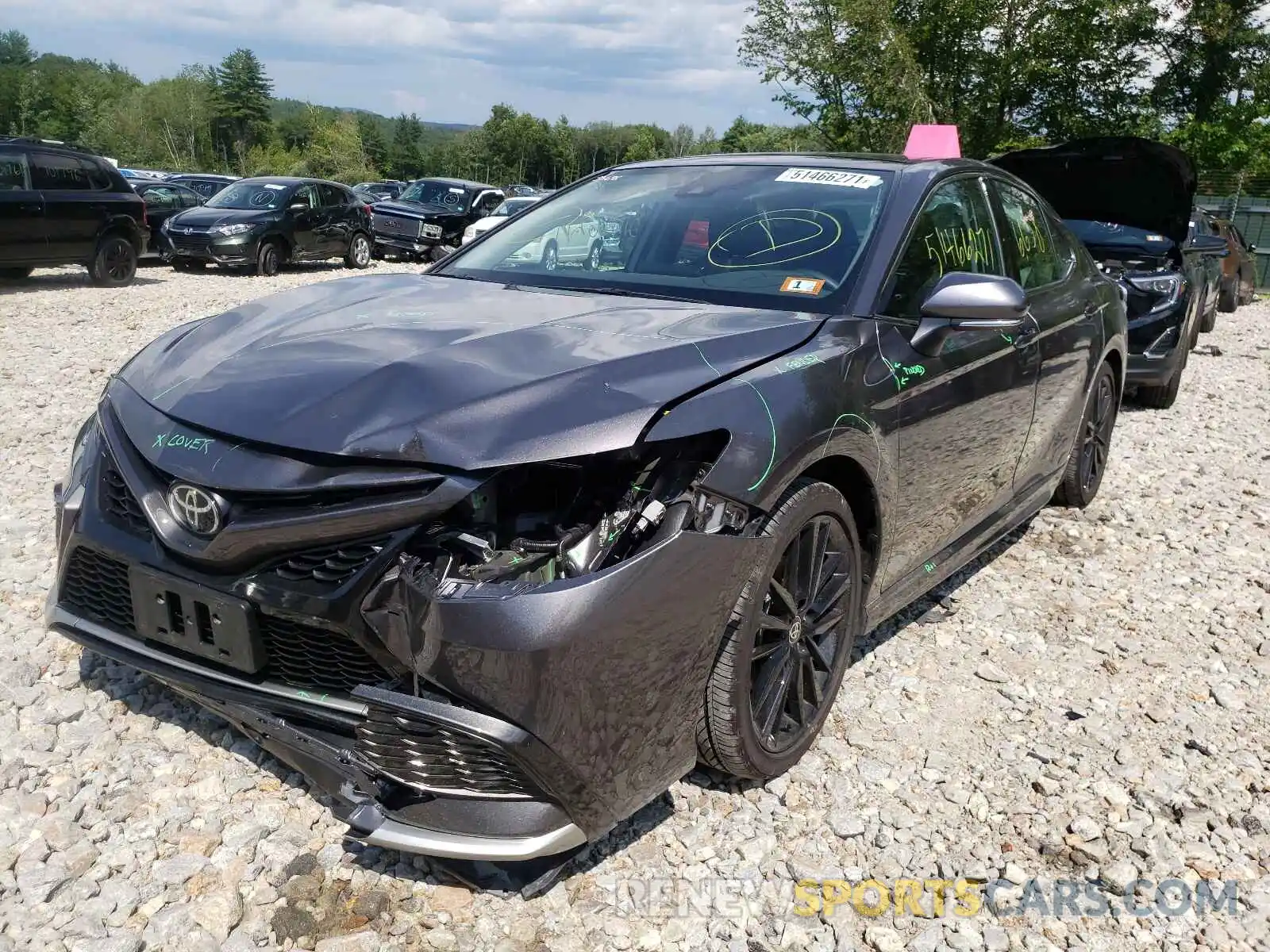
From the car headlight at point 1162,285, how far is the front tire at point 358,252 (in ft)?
44.5

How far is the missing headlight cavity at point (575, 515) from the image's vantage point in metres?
2.09

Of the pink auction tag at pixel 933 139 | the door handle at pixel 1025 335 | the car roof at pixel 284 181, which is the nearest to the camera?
the door handle at pixel 1025 335

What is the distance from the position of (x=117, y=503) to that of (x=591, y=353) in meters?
1.21

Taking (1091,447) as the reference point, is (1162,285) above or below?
above

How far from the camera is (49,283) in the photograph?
1395 centimetres

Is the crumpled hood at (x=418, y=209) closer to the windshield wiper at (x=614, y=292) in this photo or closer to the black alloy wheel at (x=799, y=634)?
the windshield wiper at (x=614, y=292)

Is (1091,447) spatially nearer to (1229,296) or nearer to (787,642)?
(787,642)

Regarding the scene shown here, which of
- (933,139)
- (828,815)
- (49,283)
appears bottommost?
(49,283)

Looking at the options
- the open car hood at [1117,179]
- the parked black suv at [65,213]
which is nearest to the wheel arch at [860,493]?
the open car hood at [1117,179]

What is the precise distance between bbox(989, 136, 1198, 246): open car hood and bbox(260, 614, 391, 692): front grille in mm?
7096

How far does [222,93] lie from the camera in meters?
89.6

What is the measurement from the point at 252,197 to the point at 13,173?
4.29 meters

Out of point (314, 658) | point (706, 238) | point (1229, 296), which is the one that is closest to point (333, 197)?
point (1229, 296)

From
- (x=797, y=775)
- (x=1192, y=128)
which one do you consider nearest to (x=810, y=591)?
(x=797, y=775)
